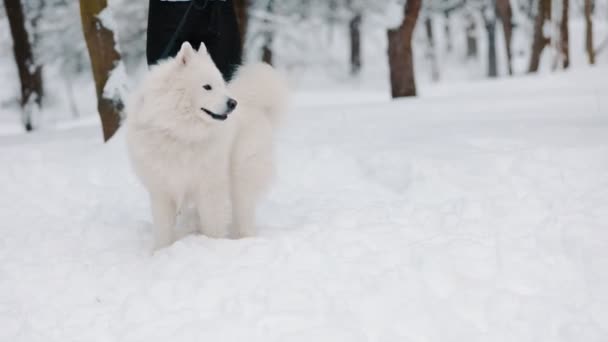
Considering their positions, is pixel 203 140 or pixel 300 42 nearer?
pixel 203 140

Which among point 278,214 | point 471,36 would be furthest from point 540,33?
point 278,214

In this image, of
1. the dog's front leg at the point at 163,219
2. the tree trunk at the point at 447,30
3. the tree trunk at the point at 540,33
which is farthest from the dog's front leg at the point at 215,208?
the tree trunk at the point at 447,30

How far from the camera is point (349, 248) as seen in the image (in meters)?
3.62

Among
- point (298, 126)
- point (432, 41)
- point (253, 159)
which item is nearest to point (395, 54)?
point (298, 126)

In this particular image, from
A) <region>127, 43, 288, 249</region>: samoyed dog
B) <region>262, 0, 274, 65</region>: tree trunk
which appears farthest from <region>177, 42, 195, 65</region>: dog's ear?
<region>262, 0, 274, 65</region>: tree trunk

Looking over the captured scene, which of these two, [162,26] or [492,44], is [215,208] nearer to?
[162,26]

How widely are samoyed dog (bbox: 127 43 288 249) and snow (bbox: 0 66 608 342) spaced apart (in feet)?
0.91

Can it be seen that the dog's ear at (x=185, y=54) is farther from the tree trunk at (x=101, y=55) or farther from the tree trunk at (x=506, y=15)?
the tree trunk at (x=506, y=15)

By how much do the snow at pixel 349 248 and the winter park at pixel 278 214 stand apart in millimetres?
15

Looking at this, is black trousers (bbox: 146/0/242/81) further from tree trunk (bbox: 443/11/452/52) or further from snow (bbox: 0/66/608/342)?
tree trunk (bbox: 443/11/452/52)

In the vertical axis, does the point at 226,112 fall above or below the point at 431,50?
below

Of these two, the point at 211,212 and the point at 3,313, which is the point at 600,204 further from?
the point at 3,313

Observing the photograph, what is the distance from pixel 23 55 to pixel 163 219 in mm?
8873

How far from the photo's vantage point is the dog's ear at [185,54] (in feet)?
11.6
